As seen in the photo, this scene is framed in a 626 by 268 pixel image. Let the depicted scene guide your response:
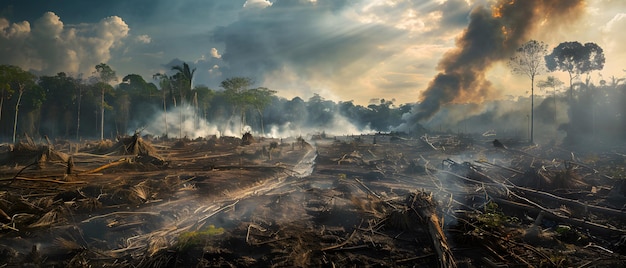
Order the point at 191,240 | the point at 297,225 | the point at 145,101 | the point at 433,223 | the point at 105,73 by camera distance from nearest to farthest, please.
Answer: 1. the point at 191,240
2. the point at 433,223
3. the point at 297,225
4. the point at 105,73
5. the point at 145,101

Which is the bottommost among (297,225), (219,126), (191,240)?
(297,225)

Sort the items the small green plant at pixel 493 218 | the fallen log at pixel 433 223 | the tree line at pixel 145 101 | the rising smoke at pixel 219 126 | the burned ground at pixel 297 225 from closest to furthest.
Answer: the fallen log at pixel 433 223
the burned ground at pixel 297 225
the small green plant at pixel 493 218
the tree line at pixel 145 101
the rising smoke at pixel 219 126

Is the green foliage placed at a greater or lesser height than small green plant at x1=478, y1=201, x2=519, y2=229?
greater

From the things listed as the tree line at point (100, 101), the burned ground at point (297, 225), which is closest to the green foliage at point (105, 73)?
the tree line at point (100, 101)

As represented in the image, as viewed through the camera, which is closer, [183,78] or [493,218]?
[493,218]

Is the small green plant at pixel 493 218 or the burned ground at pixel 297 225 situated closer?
the burned ground at pixel 297 225

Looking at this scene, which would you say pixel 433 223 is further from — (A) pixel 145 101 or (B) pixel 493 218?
(A) pixel 145 101

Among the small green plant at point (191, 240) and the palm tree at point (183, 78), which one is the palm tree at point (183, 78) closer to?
the palm tree at point (183, 78)

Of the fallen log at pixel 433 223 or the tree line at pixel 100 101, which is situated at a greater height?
the tree line at pixel 100 101

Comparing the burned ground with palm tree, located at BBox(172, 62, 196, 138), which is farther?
palm tree, located at BBox(172, 62, 196, 138)

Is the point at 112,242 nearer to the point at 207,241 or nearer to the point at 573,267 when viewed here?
the point at 207,241

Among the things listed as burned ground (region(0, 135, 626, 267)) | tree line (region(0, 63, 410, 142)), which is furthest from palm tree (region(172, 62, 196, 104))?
burned ground (region(0, 135, 626, 267))

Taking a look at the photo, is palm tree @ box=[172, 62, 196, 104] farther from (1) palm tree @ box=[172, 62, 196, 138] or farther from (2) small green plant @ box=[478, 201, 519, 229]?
(2) small green plant @ box=[478, 201, 519, 229]

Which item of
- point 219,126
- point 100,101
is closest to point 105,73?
point 100,101
